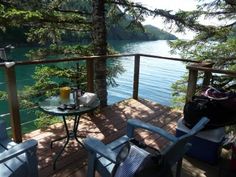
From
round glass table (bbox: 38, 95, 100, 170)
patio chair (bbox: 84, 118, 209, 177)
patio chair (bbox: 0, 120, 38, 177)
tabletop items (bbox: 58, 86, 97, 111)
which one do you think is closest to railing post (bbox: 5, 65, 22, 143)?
round glass table (bbox: 38, 95, 100, 170)

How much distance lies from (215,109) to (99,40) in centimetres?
278

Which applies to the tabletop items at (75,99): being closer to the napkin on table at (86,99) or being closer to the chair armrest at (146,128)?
the napkin on table at (86,99)

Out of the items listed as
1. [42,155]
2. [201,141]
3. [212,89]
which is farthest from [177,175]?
[42,155]

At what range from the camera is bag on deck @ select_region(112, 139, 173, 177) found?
4.27ft

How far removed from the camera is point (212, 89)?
277cm

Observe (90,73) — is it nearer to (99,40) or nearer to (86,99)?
(99,40)

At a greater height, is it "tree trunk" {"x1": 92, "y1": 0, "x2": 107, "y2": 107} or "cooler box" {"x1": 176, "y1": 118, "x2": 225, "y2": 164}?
"tree trunk" {"x1": 92, "y1": 0, "x2": 107, "y2": 107}

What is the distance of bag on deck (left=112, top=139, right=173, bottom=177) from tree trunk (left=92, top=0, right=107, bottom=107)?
10.9 feet

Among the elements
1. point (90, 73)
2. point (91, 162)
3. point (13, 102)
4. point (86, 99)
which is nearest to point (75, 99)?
point (86, 99)

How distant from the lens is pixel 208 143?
2.66m

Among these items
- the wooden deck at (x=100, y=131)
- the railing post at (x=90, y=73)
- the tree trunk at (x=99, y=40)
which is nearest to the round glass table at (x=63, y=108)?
the wooden deck at (x=100, y=131)

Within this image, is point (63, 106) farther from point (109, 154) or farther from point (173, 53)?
point (173, 53)

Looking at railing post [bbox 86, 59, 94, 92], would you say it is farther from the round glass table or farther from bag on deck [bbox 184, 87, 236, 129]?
bag on deck [bbox 184, 87, 236, 129]

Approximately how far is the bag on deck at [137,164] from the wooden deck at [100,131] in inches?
50.0
